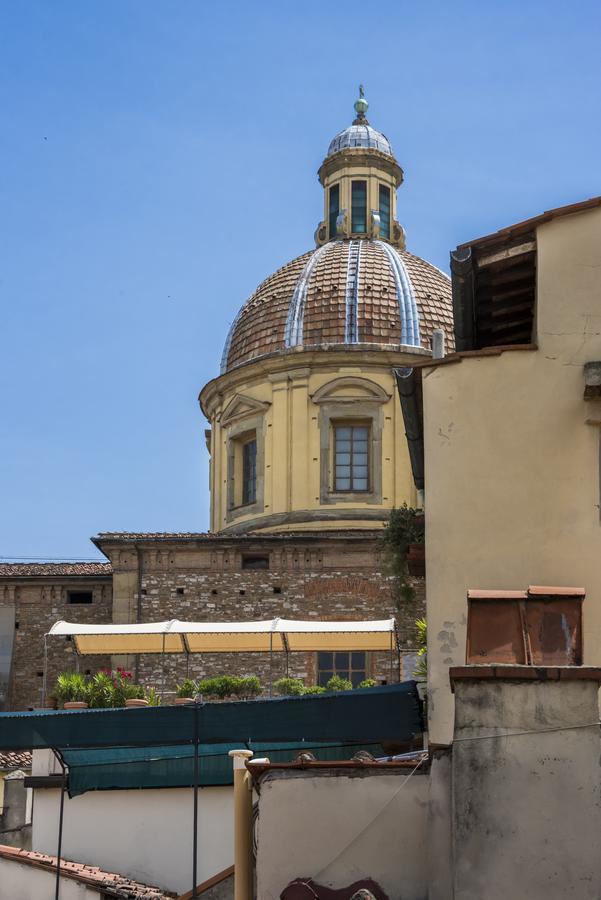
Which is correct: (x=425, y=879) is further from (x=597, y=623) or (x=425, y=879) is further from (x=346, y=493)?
(x=346, y=493)

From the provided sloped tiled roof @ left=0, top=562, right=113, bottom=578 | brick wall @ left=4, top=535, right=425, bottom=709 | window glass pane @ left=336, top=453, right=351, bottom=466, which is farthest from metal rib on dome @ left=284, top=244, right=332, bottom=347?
sloped tiled roof @ left=0, top=562, right=113, bottom=578

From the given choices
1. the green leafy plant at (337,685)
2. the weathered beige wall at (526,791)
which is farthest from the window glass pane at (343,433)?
the weathered beige wall at (526,791)

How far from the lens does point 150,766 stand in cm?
1938

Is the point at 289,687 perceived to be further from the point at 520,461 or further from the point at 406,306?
the point at 520,461

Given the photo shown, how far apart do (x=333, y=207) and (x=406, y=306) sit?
5435mm

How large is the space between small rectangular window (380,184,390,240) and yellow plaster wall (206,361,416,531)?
19.8 feet

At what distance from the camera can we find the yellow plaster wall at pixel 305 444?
122ft

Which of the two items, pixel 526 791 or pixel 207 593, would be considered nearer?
pixel 526 791

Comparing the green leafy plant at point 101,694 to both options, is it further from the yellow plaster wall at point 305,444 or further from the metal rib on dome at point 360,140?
the metal rib on dome at point 360,140

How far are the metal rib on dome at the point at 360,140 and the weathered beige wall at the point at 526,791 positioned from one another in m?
34.7

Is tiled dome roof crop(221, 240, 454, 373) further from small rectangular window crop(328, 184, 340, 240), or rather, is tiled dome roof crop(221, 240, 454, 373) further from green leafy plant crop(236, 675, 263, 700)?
green leafy plant crop(236, 675, 263, 700)

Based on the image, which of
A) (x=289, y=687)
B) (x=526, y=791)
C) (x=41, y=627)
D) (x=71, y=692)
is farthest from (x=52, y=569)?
(x=526, y=791)

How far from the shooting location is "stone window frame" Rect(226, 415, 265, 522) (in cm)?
3828

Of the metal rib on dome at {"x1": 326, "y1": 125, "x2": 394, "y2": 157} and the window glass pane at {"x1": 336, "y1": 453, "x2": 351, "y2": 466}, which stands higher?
the metal rib on dome at {"x1": 326, "y1": 125, "x2": 394, "y2": 157}
